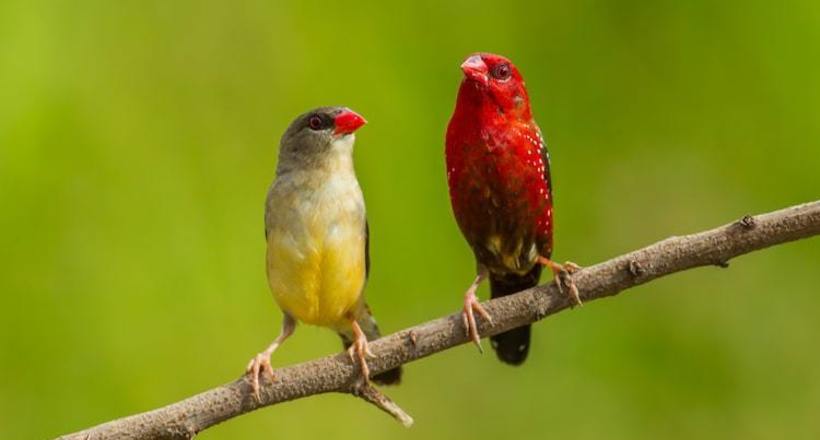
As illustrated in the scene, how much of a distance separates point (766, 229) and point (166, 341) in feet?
9.09

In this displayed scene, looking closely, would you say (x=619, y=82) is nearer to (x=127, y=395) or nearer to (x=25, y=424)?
(x=127, y=395)

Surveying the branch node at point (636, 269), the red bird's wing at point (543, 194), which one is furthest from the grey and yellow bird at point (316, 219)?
the branch node at point (636, 269)

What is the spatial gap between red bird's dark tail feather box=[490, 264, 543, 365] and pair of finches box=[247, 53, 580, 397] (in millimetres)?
405

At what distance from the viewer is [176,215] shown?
573 cm

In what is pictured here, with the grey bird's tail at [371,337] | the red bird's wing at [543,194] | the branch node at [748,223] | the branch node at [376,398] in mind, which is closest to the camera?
the branch node at [748,223]

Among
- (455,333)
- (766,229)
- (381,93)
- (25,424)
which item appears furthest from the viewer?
(381,93)

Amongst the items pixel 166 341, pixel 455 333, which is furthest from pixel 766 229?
pixel 166 341

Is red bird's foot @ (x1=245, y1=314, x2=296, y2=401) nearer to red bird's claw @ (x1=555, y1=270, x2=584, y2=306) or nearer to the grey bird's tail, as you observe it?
the grey bird's tail

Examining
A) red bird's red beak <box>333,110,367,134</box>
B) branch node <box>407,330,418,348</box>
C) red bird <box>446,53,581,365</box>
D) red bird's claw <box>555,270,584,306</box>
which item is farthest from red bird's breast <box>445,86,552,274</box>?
branch node <box>407,330,418,348</box>

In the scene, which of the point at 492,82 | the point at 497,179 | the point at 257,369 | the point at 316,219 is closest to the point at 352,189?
the point at 316,219

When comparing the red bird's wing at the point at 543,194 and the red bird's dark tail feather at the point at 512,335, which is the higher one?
the red bird's wing at the point at 543,194

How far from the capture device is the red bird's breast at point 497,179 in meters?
4.06

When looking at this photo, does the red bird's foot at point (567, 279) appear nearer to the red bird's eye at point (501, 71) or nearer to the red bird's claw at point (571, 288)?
the red bird's claw at point (571, 288)

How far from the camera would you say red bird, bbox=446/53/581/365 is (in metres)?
4.00
